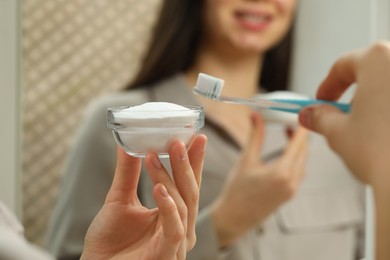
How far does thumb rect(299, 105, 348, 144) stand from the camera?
26 centimetres

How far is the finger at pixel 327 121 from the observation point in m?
0.26

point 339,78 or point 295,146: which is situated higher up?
point 339,78

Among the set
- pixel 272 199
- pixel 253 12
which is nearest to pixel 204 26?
pixel 253 12

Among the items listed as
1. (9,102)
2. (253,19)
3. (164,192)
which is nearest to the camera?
(164,192)

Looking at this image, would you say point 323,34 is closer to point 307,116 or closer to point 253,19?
point 253,19

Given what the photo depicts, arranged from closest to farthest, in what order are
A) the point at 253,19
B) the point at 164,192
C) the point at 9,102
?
the point at 164,192 < the point at 9,102 < the point at 253,19

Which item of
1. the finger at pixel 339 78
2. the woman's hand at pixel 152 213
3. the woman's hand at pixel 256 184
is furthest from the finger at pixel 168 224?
the woman's hand at pixel 256 184

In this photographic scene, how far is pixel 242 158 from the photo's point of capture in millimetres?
479

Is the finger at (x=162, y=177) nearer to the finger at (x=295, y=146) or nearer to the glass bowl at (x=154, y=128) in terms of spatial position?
the glass bowl at (x=154, y=128)

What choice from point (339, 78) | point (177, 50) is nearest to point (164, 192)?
point (339, 78)

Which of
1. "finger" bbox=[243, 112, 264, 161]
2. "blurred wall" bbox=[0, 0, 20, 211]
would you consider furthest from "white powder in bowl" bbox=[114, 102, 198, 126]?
"finger" bbox=[243, 112, 264, 161]

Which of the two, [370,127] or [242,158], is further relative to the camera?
[242,158]

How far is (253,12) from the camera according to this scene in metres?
0.46

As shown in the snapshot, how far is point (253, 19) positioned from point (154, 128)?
0.27m
